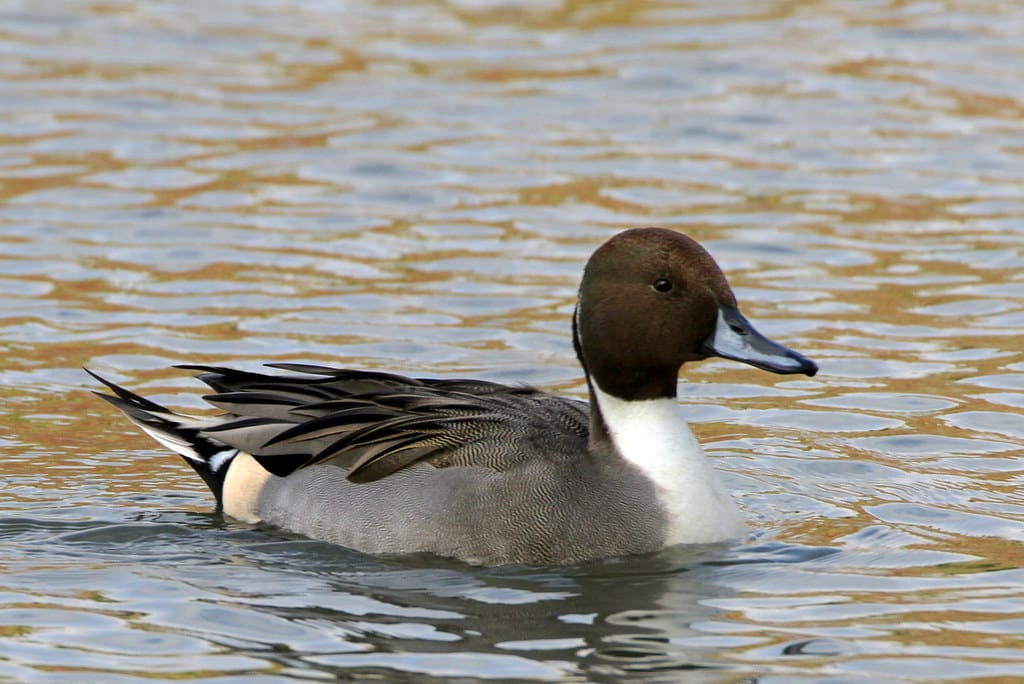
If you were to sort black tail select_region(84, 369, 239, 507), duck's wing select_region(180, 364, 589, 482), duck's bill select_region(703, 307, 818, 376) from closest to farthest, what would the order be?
1. duck's bill select_region(703, 307, 818, 376)
2. duck's wing select_region(180, 364, 589, 482)
3. black tail select_region(84, 369, 239, 507)

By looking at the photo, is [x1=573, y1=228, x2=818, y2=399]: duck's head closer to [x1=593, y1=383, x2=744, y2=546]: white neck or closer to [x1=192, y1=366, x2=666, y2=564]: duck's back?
[x1=593, y1=383, x2=744, y2=546]: white neck

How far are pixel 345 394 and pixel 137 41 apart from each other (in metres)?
9.11

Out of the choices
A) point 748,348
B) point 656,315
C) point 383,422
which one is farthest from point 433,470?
point 748,348

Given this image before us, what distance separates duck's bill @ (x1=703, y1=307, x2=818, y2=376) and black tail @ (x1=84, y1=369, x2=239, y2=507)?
75.7 inches

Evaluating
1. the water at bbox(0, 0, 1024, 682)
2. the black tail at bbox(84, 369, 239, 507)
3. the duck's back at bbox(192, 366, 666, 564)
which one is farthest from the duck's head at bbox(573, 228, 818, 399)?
the black tail at bbox(84, 369, 239, 507)

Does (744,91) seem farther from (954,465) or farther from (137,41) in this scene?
(954,465)

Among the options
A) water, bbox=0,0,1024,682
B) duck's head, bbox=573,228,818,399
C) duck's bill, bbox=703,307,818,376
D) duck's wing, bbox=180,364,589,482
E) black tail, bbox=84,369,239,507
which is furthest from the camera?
black tail, bbox=84,369,239,507

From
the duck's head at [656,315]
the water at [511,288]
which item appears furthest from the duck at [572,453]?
the water at [511,288]

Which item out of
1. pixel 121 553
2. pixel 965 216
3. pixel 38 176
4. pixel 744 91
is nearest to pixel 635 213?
pixel 965 216

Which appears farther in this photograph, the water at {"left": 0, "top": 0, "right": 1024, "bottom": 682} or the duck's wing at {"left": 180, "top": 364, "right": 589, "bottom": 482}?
the duck's wing at {"left": 180, "top": 364, "right": 589, "bottom": 482}

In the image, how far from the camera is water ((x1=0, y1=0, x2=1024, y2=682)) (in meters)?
6.17

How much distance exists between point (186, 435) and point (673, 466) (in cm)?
197

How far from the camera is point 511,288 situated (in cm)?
1082

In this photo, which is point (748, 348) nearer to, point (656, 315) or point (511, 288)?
point (656, 315)
